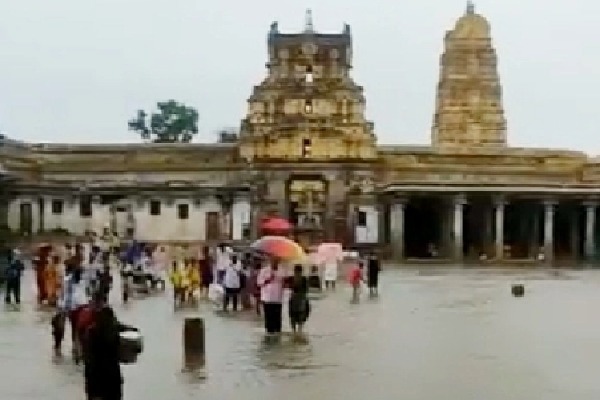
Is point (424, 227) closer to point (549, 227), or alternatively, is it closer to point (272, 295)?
point (549, 227)

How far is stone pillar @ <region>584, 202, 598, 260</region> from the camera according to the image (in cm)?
6962

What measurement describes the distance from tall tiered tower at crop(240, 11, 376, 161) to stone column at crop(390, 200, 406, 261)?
210 inches

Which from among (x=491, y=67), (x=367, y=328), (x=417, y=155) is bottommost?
(x=367, y=328)

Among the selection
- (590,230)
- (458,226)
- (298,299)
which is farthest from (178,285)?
(590,230)

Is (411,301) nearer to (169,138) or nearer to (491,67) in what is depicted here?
(491,67)

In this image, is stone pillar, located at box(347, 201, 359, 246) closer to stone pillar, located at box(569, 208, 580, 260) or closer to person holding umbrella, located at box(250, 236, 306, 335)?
stone pillar, located at box(569, 208, 580, 260)

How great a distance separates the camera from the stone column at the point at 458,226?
69.1m

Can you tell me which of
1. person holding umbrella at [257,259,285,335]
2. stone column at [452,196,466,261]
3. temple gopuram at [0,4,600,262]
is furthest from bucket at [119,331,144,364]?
stone column at [452,196,466,261]

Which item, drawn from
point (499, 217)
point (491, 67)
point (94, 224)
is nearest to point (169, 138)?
point (491, 67)

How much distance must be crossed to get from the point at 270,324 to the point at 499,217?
45663 mm

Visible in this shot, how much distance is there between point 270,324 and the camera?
24.2m

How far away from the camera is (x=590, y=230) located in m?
69.6

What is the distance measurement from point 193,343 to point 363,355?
8.90 feet

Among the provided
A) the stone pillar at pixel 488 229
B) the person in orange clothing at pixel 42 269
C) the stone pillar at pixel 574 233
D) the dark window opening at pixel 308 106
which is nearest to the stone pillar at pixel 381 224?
the stone pillar at pixel 488 229
